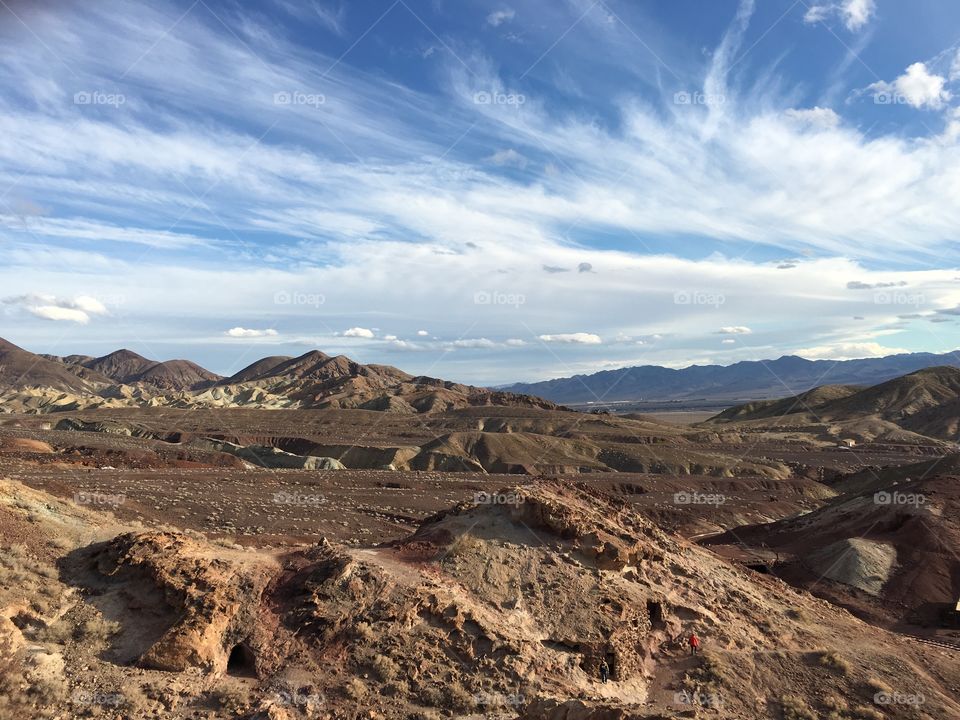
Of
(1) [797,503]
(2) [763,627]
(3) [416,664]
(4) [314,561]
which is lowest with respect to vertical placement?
(1) [797,503]

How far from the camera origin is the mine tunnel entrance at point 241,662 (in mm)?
13000

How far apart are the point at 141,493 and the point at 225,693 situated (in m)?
29.9

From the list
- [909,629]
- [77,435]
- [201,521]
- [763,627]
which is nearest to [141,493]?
[201,521]

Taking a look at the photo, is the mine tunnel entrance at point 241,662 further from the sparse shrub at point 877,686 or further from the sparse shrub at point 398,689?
the sparse shrub at point 877,686

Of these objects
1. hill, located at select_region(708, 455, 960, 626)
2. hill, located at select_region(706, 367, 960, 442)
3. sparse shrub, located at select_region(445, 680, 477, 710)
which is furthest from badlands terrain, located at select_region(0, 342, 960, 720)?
hill, located at select_region(706, 367, 960, 442)

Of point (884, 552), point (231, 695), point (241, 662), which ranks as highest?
point (241, 662)

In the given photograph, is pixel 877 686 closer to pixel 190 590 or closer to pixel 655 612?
pixel 655 612

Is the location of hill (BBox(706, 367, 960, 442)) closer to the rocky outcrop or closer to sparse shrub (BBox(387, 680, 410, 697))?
sparse shrub (BBox(387, 680, 410, 697))

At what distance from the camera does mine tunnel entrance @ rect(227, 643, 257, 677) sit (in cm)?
1300

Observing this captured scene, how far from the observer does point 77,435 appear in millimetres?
75688

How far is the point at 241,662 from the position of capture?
13.3 metres

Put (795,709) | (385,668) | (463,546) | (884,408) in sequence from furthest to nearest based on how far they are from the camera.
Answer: (884,408) → (463,546) → (795,709) → (385,668)

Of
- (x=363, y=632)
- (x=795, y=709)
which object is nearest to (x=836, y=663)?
(x=795, y=709)

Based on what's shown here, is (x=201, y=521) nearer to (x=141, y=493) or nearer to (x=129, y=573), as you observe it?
(x=141, y=493)
